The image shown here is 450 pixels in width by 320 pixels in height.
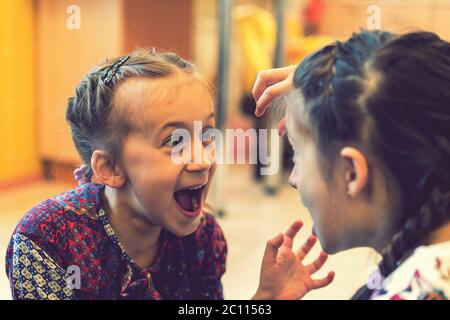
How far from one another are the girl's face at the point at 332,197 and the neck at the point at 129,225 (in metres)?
0.27

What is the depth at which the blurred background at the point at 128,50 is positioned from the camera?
1.04 meters

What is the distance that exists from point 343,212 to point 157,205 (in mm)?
278

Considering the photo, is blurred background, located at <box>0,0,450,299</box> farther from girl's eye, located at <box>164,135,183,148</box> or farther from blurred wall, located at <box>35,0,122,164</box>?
girl's eye, located at <box>164,135,183,148</box>

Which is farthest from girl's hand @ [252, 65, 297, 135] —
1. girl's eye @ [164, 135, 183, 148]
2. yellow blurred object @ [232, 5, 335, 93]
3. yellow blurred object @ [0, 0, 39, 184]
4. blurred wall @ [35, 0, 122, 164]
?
yellow blurred object @ [232, 5, 335, 93]

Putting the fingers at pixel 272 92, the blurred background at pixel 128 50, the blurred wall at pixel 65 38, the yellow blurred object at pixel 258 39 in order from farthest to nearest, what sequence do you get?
the yellow blurred object at pixel 258 39 → the blurred wall at pixel 65 38 → the blurred background at pixel 128 50 → the fingers at pixel 272 92

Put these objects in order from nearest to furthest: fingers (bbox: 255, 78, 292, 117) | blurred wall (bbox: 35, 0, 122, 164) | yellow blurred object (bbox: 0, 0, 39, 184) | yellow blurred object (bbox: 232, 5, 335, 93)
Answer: fingers (bbox: 255, 78, 292, 117), blurred wall (bbox: 35, 0, 122, 164), yellow blurred object (bbox: 0, 0, 39, 184), yellow blurred object (bbox: 232, 5, 335, 93)

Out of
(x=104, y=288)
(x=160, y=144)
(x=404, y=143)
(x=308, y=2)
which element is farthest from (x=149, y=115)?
(x=308, y=2)

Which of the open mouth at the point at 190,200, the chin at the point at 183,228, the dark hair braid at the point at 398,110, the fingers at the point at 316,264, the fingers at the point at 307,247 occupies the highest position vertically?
the dark hair braid at the point at 398,110

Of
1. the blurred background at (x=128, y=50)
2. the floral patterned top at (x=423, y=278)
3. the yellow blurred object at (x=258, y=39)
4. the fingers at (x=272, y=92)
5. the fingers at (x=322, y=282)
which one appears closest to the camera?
the floral patterned top at (x=423, y=278)

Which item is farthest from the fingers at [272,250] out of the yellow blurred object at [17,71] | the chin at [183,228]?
the yellow blurred object at [17,71]

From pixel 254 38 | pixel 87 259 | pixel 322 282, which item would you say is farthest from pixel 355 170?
pixel 254 38

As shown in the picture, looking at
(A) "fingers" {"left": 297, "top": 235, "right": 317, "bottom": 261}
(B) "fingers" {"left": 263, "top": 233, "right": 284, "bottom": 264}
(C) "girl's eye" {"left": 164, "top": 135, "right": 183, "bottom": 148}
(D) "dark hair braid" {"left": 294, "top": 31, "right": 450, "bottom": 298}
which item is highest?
(D) "dark hair braid" {"left": 294, "top": 31, "right": 450, "bottom": 298}

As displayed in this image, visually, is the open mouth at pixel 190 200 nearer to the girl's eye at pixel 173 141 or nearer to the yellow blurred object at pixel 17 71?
the girl's eye at pixel 173 141

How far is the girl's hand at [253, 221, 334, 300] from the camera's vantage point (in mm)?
873
